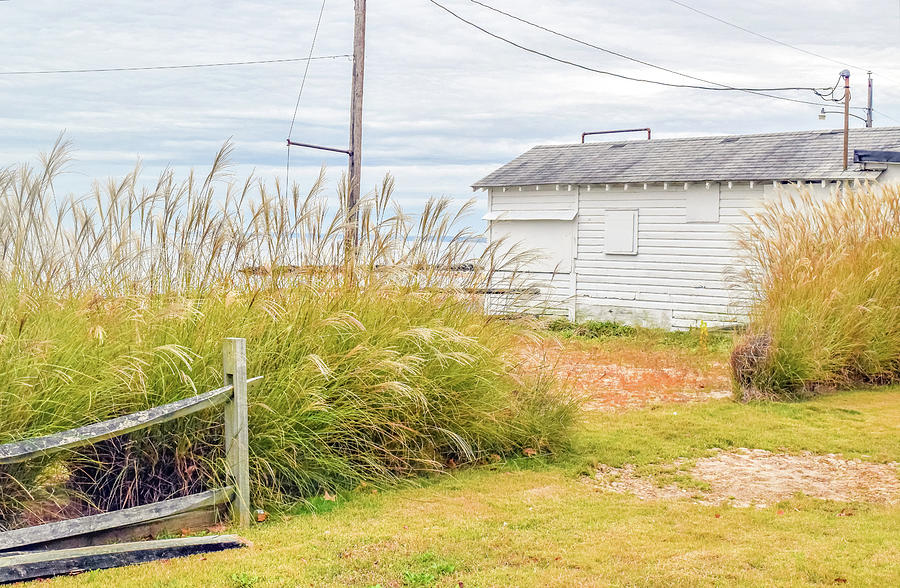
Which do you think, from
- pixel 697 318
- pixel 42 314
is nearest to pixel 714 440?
pixel 42 314

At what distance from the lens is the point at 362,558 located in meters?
4.65

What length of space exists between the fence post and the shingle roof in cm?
1348

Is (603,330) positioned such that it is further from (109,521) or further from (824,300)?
(109,521)

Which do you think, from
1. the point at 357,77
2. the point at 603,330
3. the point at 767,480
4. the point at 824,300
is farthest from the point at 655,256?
the point at 767,480

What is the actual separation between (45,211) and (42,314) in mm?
624

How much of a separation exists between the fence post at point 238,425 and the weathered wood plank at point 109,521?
4.2 inches

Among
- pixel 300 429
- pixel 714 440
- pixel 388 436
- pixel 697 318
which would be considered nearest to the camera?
pixel 300 429

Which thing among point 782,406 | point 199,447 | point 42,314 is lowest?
point 782,406

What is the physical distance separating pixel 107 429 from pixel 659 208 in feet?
50.0

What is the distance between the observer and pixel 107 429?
4.68 metres

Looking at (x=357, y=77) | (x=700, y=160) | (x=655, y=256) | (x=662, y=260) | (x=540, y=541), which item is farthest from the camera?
(x=700, y=160)

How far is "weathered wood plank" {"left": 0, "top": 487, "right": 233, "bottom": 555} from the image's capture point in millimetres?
4429

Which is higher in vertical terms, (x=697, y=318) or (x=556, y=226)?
(x=556, y=226)

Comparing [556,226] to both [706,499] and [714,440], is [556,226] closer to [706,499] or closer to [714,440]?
[714,440]
